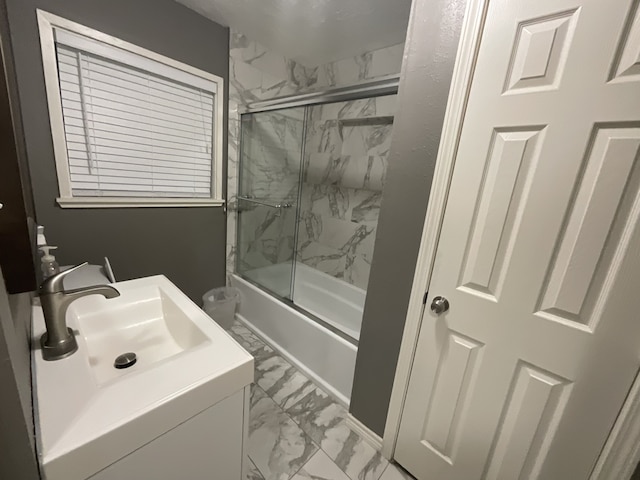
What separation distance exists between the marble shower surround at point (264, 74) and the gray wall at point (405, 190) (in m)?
1.26

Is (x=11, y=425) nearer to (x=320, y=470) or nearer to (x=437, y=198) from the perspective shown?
(x=437, y=198)

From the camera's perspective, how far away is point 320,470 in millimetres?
1213

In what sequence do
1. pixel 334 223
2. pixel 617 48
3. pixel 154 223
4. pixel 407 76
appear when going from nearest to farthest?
pixel 617 48
pixel 407 76
pixel 154 223
pixel 334 223

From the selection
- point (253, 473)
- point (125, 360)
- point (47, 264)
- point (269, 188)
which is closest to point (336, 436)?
point (253, 473)

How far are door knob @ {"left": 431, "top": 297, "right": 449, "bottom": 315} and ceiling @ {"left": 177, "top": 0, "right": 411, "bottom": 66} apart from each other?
1714 mm

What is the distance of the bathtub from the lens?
1.59m

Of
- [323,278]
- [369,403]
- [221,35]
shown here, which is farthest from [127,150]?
[369,403]

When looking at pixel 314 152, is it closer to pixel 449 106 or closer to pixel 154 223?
pixel 154 223

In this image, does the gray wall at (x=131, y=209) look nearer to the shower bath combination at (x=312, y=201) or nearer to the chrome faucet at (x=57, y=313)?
the shower bath combination at (x=312, y=201)

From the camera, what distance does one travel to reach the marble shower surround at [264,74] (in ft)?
6.60

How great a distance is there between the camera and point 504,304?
0.86m

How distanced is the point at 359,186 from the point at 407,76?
4.50 ft

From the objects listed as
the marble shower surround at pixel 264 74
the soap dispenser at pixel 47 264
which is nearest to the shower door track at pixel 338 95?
the marble shower surround at pixel 264 74

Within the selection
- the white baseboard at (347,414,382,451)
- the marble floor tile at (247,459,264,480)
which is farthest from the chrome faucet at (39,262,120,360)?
the white baseboard at (347,414,382,451)
